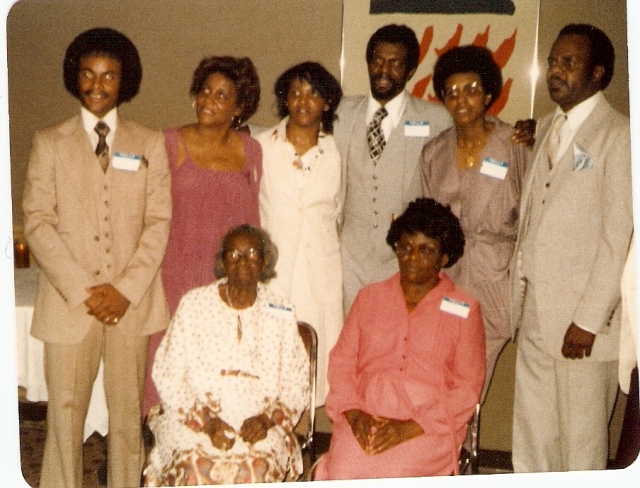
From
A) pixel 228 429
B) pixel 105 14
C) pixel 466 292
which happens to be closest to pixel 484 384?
pixel 466 292

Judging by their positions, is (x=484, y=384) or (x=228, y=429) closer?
(x=228, y=429)

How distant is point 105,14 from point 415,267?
5.09ft

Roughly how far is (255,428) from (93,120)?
136 centimetres

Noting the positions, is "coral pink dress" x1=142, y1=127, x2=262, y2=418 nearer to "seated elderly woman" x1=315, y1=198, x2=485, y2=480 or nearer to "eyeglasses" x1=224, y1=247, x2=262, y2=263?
"eyeglasses" x1=224, y1=247, x2=262, y2=263

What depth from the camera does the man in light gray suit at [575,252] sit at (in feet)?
9.37

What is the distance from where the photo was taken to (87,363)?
9.80 ft

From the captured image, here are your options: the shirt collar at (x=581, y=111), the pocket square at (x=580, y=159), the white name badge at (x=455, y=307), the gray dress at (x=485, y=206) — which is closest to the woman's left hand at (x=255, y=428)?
the white name badge at (x=455, y=307)

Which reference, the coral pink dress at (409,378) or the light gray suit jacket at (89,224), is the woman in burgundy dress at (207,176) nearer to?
the light gray suit jacket at (89,224)

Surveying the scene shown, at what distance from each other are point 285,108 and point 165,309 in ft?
3.14

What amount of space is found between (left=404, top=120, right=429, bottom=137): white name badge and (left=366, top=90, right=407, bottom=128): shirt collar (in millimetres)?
48

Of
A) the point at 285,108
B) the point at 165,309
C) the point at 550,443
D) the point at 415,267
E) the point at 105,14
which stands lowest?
the point at 550,443

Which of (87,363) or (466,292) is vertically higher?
(466,292)

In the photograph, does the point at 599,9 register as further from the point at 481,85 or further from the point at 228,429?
the point at 228,429

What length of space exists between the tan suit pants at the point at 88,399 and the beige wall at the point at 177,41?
59cm
